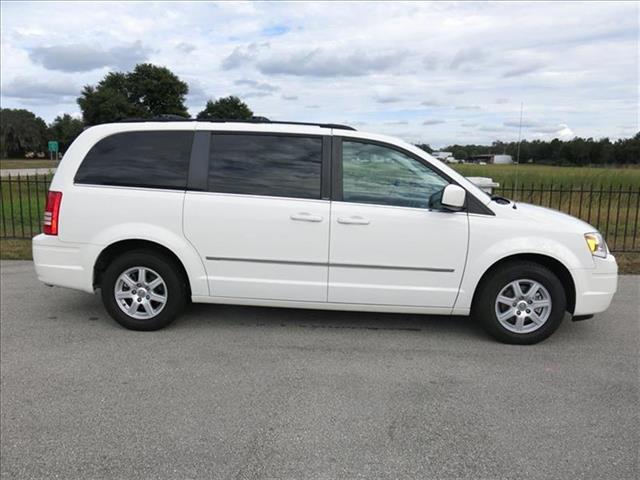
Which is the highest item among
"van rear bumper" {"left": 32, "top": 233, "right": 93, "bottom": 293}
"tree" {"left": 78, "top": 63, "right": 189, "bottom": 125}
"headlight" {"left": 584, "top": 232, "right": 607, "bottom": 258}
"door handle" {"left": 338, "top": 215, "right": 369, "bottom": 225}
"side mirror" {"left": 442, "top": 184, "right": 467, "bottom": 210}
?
"tree" {"left": 78, "top": 63, "right": 189, "bottom": 125}

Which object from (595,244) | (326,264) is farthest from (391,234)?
(595,244)

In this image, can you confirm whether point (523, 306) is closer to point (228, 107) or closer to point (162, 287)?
point (162, 287)

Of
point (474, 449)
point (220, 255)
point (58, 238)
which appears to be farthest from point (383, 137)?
point (58, 238)

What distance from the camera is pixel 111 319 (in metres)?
5.06

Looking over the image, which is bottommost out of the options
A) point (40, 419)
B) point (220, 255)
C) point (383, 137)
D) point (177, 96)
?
point (40, 419)

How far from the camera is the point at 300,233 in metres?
4.44

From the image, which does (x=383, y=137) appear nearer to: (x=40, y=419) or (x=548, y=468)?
(x=548, y=468)

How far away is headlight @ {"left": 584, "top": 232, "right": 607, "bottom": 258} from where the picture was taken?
14.4 ft

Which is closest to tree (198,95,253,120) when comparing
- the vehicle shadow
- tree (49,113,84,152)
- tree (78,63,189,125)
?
tree (78,63,189,125)

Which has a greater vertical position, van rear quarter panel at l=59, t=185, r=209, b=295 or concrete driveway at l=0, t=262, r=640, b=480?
van rear quarter panel at l=59, t=185, r=209, b=295

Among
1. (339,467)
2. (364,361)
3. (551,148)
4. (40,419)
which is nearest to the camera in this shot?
(339,467)

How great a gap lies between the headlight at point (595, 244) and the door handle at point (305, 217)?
7.38 ft

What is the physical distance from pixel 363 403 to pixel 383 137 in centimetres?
227

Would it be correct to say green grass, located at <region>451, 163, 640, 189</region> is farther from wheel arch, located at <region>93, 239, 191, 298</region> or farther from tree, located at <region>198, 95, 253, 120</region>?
tree, located at <region>198, 95, 253, 120</region>
